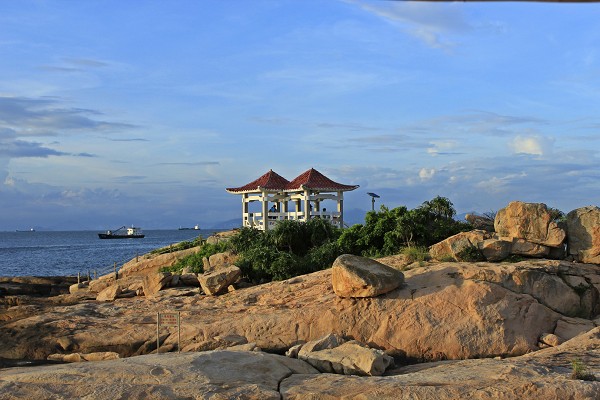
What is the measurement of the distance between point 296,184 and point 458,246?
16312 mm

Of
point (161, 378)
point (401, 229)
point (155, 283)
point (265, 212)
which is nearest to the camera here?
point (161, 378)

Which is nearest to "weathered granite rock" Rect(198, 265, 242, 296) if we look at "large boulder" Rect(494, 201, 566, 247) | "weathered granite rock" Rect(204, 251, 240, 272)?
"weathered granite rock" Rect(204, 251, 240, 272)

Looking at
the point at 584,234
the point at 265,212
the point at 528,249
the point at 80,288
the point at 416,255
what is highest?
the point at 265,212

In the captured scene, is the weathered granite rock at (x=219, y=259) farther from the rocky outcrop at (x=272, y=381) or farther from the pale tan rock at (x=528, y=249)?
the rocky outcrop at (x=272, y=381)

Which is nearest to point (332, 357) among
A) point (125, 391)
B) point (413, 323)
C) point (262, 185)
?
point (413, 323)

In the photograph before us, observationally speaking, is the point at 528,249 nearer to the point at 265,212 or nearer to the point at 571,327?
the point at 571,327

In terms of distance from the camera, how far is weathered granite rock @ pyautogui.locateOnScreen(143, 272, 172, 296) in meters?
26.8

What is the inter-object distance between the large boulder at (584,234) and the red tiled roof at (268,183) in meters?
18.4

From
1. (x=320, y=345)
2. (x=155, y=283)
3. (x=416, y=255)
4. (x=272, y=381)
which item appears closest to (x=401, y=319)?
(x=320, y=345)

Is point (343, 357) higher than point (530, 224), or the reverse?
point (530, 224)

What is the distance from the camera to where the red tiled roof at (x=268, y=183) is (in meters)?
37.6

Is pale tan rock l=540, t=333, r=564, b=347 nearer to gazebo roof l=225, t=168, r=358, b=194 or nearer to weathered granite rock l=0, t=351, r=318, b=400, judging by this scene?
weathered granite rock l=0, t=351, r=318, b=400

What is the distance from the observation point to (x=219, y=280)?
80.1ft

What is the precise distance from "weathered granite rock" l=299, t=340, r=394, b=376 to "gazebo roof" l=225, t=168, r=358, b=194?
789 inches
